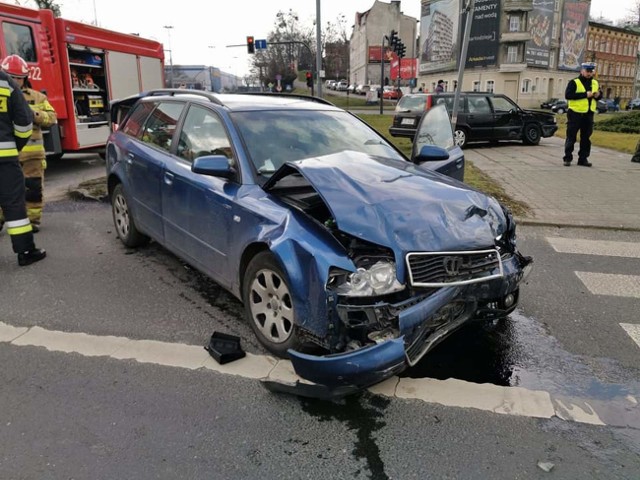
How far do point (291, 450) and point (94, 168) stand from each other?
36.1 ft

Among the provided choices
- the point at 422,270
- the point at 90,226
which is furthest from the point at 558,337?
the point at 90,226

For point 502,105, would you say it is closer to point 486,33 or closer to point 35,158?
point 35,158

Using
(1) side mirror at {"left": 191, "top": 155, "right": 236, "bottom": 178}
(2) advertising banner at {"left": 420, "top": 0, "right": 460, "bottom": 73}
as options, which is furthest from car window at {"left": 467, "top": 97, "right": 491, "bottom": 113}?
(2) advertising banner at {"left": 420, "top": 0, "right": 460, "bottom": 73}

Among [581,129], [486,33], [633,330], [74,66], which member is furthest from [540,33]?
[633,330]

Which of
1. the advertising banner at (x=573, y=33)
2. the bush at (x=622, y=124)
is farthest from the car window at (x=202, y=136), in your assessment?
the advertising banner at (x=573, y=33)

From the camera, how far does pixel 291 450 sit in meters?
2.54

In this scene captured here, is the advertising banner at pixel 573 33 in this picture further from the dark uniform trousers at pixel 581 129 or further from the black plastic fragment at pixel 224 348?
the black plastic fragment at pixel 224 348

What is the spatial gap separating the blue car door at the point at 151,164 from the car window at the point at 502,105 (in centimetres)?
1266

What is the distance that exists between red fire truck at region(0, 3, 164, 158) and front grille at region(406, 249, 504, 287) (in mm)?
9610

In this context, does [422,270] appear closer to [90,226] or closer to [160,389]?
[160,389]

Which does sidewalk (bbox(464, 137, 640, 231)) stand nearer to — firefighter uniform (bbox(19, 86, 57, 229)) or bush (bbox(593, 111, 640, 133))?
firefighter uniform (bbox(19, 86, 57, 229))

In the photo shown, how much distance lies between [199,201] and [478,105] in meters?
13.2

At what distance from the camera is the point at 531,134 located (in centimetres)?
1608

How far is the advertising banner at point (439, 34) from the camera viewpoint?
6681 cm
